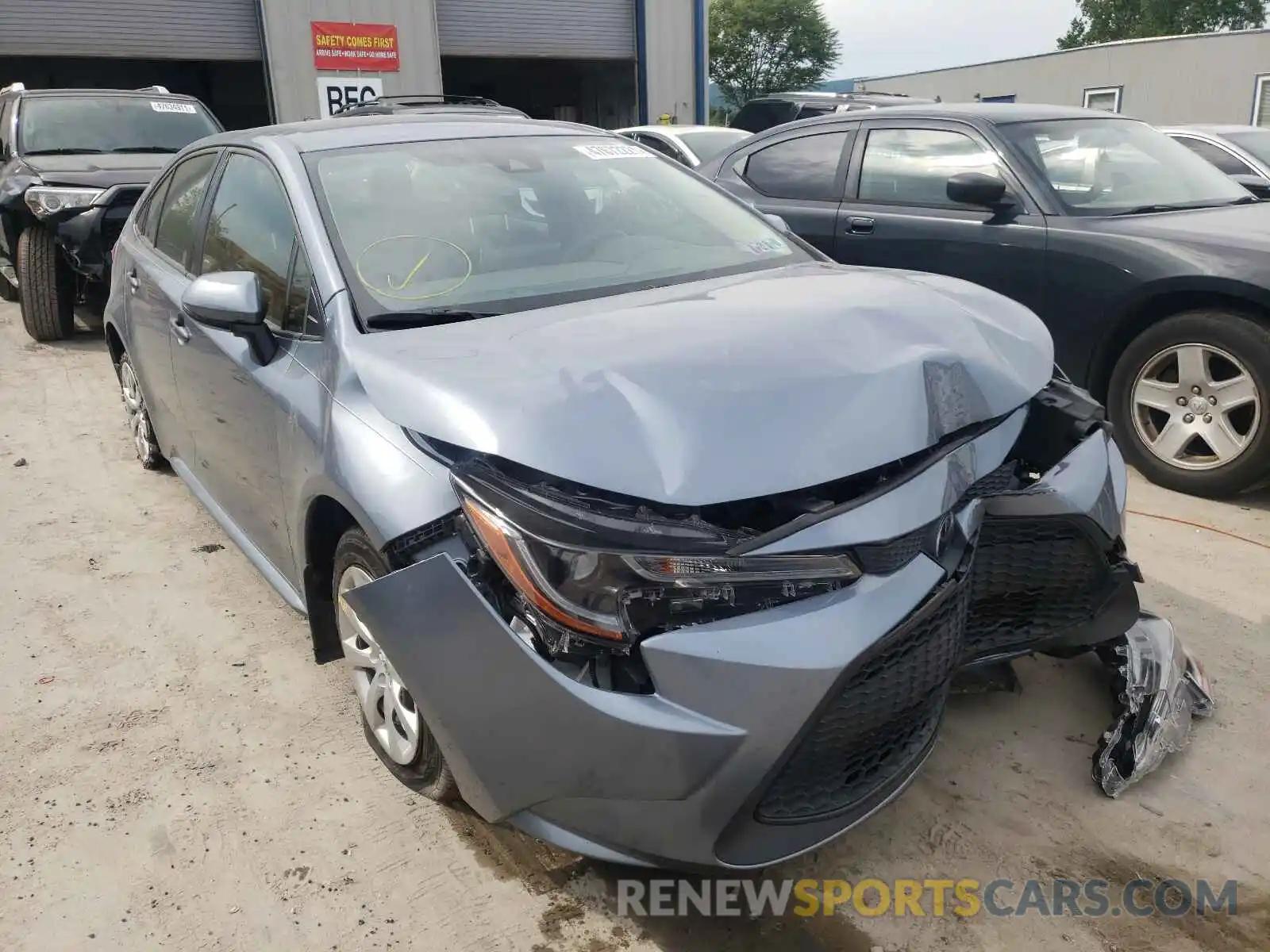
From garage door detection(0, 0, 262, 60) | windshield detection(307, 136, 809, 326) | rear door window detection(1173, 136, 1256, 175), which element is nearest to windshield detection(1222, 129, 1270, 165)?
rear door window detection(1173, 136, 1256, 175)

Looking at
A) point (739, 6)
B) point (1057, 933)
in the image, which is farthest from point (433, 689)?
point (739, 6)

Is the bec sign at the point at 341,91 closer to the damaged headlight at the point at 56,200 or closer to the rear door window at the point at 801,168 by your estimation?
the damaged headlight at the point at 56,200

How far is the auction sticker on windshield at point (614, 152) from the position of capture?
3193mm

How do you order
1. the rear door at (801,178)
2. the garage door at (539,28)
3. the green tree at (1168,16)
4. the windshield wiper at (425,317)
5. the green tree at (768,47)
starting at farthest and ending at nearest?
the green tree at (1168,16) < the green tree at (768,47) < the garage door at (539,28) < the rear door at (801,178) < the windshield wiper at (425,317)

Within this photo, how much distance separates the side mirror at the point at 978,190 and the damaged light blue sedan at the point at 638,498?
193cm

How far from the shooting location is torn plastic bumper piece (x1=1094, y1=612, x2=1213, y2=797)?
7.68 feet

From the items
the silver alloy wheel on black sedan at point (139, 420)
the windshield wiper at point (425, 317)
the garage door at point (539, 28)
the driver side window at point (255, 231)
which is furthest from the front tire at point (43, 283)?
the garage door at point (539, 28)

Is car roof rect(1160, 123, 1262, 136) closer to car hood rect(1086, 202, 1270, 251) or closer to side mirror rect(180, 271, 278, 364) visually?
car hood rect(1086, 202, 1270, 251)

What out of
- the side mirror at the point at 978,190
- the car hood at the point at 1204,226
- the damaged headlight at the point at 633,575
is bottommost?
the damaged headlight at the point at 633,575

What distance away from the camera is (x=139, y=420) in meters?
4.52

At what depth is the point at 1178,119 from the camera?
27734mm

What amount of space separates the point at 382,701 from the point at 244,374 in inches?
40.1

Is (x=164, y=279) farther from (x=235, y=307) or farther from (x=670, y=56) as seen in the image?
(x=670, y=56)

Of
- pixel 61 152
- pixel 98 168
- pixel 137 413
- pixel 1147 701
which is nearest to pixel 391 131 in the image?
pixel 137 413
